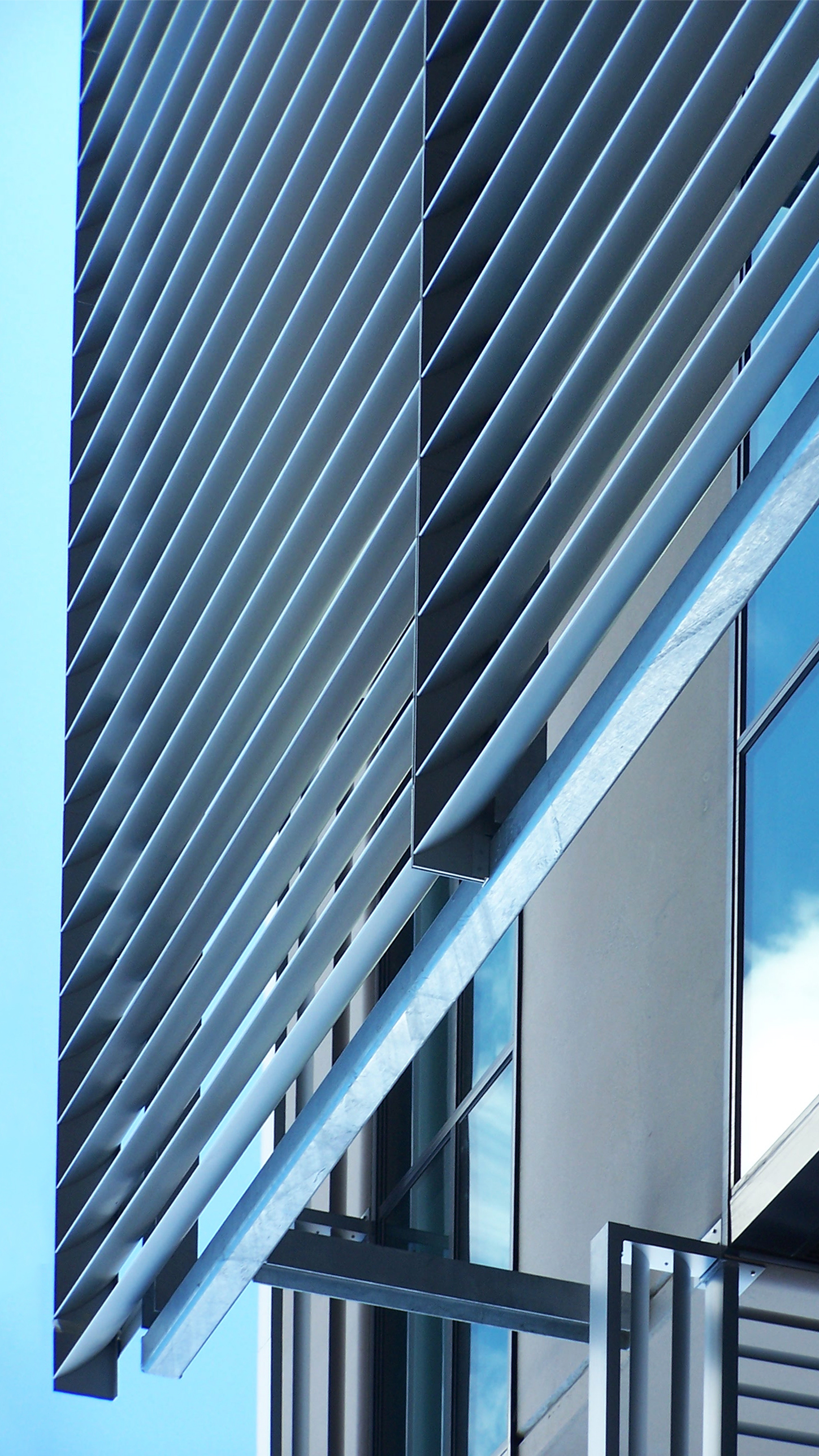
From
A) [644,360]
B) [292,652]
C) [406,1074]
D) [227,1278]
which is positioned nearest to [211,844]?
[292,652]

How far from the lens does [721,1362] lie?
5020mm

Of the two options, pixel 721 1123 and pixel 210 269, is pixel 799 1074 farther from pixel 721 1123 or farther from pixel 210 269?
pixel 210 269

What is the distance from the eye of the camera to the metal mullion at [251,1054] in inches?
153

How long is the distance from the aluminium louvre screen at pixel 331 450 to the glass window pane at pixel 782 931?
4.81ft

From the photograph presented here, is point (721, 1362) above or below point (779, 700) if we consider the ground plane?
below

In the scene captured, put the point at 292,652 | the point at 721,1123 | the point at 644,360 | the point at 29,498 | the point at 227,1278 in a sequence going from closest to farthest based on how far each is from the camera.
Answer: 1. the point at 644,360
2. the point at 227,1278
3. the point at 292,652
4. the point at 721,1123
5. the point at 29,498

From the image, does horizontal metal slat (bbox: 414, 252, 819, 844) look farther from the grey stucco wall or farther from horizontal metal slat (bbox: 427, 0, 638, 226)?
the grey stucco wall

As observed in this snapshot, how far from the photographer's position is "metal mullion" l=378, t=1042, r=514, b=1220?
306 inches

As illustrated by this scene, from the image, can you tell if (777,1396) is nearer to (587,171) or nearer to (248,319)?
(248,319)

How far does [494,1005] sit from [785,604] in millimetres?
2657

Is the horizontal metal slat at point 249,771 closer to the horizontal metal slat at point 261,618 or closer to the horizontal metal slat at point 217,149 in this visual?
→ the horizontal metal slat at point 261,618

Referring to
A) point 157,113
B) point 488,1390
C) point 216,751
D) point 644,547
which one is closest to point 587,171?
point 644,547

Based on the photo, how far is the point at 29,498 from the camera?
2139 cm

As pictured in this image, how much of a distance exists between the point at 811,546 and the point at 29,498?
16675 mm
